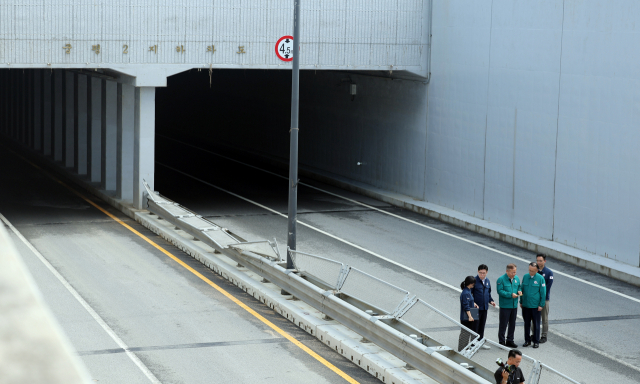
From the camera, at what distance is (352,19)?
25.2 metres

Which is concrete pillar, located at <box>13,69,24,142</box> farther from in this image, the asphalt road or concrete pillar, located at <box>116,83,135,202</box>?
concrete pillar, located at <box>116,83,135,202</box>

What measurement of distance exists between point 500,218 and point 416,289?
24.3 ft

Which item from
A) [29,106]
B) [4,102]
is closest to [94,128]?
[29,106]

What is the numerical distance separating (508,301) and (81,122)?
2050cm

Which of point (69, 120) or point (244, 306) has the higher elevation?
point (69, 120)

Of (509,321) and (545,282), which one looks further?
(545,282)

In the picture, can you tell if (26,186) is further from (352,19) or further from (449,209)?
(449,209)

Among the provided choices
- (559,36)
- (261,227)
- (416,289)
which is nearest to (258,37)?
(261,227)

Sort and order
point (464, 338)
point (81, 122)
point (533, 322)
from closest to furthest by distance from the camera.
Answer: point (464, 338), point (533, 322), point (81, 122)

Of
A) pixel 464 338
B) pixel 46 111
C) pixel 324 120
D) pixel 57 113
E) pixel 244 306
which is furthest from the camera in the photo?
pixel 46 111

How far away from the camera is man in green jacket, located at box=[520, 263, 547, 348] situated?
12852mm

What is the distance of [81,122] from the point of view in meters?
28.8

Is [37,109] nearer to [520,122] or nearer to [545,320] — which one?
[520,122]

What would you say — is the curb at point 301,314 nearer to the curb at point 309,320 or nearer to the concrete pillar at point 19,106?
the curb at point 309,320
